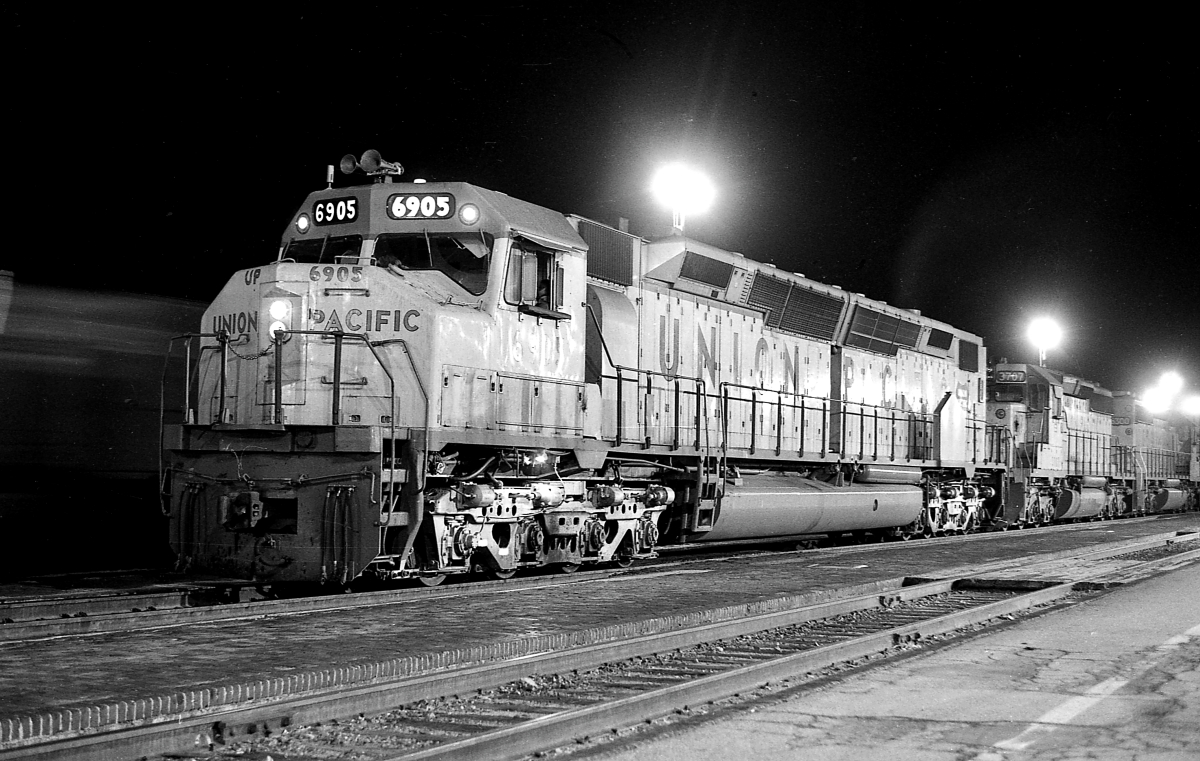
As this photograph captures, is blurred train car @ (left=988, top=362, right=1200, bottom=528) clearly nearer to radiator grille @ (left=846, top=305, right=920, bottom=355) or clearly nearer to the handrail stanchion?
radiator grille @ (left=846, top=305, right=920, bottom=355)

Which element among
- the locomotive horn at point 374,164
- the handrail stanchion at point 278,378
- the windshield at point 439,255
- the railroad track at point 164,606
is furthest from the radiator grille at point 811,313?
the handrail stanchion at point 278,378

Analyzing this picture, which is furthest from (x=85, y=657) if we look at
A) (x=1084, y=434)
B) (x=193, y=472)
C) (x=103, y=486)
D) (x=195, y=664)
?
(x=1084, y=434)

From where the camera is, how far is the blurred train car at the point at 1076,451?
971 inches

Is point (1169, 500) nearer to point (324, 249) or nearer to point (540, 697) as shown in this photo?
point (324, 249)

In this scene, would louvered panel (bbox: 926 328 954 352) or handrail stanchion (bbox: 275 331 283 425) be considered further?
louvered panel (bbox: 926 328 954 352)

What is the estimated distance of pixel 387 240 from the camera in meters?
9.76

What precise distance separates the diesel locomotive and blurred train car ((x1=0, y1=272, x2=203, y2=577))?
98.8 inches

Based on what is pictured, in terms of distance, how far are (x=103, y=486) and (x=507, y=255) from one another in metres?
5.45

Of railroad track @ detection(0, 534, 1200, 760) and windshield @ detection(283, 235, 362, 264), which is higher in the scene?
windshield @ detection(283, 235, 362, 264)

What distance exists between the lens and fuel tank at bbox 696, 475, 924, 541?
13.3 metres

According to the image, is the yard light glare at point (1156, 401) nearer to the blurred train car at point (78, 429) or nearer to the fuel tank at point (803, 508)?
the fuel tank at point (803, 508)

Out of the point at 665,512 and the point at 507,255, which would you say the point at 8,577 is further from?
the point at 665,512

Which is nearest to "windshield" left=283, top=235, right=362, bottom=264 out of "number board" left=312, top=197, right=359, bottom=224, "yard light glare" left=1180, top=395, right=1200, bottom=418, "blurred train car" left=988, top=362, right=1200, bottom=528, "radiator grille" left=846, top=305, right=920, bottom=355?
"number board" left=312, top=197, right=359, bottom=224

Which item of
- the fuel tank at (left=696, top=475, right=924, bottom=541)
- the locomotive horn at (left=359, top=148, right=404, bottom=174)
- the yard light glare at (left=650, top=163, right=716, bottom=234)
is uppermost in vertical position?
the yard light glare at (left=650, top=163, right=716, bottom=234)
